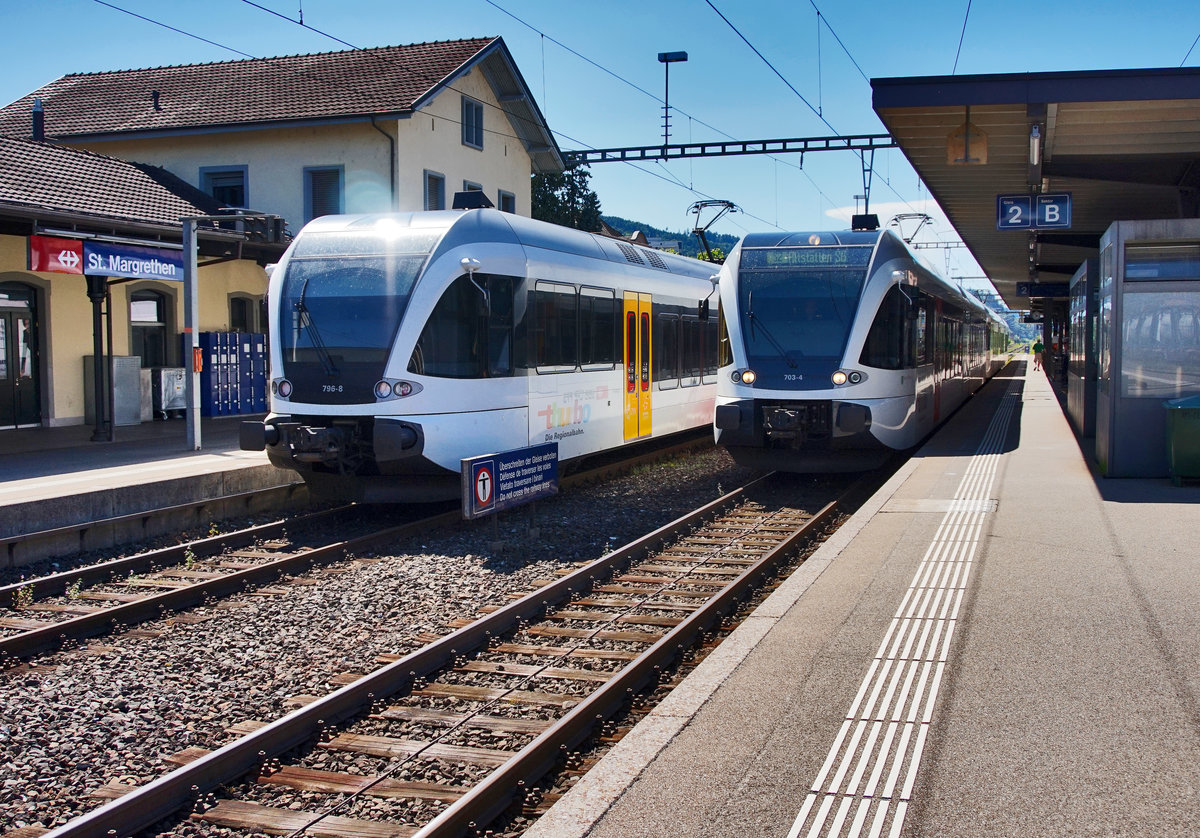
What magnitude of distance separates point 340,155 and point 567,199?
3499 centimetres

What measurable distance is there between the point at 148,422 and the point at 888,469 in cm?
1304

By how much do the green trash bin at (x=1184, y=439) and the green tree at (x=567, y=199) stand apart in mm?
46852

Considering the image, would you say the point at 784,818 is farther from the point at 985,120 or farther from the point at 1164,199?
the point at 1164,199

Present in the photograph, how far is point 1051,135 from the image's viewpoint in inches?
622

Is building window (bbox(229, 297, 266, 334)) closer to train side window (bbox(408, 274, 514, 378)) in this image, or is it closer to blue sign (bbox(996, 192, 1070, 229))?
train side window (bbox(408, 274, 514, 378))

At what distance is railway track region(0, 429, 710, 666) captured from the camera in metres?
7.54

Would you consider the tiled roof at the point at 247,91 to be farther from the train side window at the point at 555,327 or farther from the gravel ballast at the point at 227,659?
the gravel ballast at the point at 227,659

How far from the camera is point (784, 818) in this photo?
3936 millimetres

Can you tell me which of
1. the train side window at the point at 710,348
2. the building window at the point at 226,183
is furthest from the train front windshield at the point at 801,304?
the building window at the point at 226,183

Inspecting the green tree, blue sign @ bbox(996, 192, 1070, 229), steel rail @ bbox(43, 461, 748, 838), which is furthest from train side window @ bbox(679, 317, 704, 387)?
the green tree

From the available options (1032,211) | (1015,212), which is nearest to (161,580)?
(1015,212)

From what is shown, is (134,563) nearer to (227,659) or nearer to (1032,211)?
(227,659)

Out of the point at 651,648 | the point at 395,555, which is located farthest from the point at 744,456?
the point at 651,648

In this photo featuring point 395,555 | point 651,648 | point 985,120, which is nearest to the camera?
point 651,648
